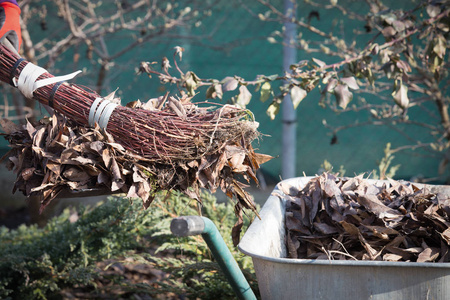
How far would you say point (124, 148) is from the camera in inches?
55.1

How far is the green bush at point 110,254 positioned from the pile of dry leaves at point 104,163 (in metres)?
0.80

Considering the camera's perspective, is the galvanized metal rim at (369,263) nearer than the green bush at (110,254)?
Yes

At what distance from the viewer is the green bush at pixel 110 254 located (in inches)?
88.0

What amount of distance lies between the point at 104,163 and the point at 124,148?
81 mm

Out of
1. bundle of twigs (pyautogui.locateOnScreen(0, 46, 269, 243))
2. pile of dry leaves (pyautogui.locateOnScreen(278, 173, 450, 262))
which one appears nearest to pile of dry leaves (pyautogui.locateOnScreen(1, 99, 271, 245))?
bundle of twigs (pyautogui.locateOnScreen(0, 46, 269, 243))

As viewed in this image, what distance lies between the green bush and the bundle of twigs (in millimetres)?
809

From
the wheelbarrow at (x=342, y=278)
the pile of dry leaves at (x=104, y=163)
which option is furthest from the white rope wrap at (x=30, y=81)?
the wheelbarrow at (x=342, y=278)

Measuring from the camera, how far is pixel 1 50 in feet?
4.85

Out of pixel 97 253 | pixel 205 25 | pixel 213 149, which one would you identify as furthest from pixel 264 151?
pixel 213 149

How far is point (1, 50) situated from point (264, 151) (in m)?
3.09

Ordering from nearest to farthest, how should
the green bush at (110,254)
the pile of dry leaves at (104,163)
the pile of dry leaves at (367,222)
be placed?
the pile of dry leaves at (104,163), the pile of dry leaves at (367,222), the green bush at (110,254)

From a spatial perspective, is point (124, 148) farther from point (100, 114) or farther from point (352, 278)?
point (352, 278)

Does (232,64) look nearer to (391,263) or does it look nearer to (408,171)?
(408,171)

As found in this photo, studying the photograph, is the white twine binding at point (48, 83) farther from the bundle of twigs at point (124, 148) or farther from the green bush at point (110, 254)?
the green bush at point (110, 254)
